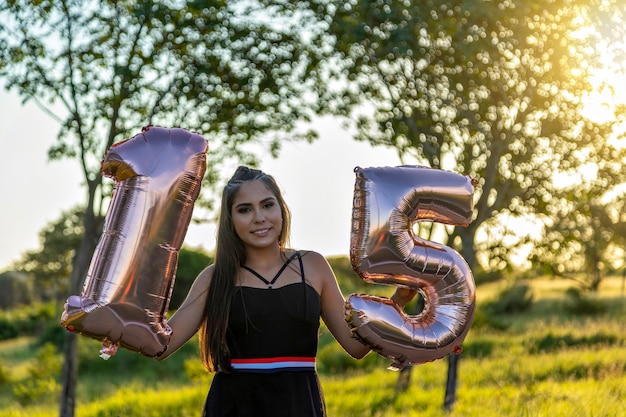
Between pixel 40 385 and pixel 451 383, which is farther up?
pixel 451 383

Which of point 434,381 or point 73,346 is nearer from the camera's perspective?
point 73,346

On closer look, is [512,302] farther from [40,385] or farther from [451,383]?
[451,383]

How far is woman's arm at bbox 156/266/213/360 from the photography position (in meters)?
3.41

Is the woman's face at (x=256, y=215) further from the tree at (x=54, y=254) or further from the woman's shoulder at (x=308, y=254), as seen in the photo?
the tree at (x=54, y=254)

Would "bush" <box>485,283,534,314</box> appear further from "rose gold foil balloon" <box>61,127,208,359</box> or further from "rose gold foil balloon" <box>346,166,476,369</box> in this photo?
"rose gold foil balloon" <box>61,127,208,359</box>

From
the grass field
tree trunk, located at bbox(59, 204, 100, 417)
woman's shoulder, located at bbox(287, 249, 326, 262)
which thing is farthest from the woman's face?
tree trunk, located at bbox(59, 204, 100, 417)

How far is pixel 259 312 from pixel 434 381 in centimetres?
Result: 761

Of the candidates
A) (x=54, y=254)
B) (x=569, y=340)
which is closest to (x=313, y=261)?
(x=569, y=340)

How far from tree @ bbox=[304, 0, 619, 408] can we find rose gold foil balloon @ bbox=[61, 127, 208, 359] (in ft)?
14.3

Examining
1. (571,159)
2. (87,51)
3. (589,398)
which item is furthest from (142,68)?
(589,398)

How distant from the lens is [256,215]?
3418mm

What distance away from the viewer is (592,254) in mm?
28688

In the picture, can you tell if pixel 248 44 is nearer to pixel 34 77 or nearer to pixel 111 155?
pixel 34 77

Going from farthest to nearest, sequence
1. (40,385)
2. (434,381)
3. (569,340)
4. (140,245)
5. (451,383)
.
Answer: (569,340)
(40,385)
(434,381)
(451,383)
(140,245)
